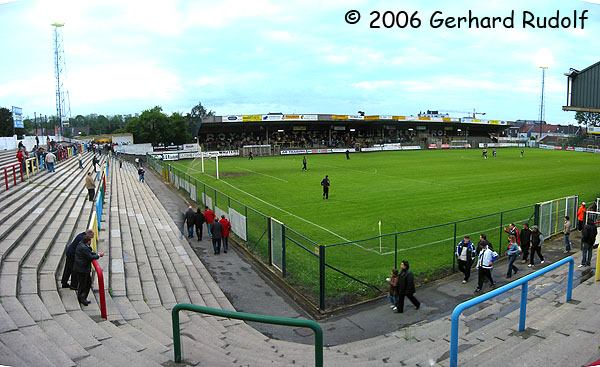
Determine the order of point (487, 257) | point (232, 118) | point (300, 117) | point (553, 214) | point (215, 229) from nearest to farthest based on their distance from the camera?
1. point (487, 257)
2. point (215, 229)
3. point (553, 214)
4. point (232, 118)
5. point (300, 117)

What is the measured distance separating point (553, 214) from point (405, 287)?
421 inches

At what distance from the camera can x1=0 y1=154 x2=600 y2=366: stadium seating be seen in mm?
5961

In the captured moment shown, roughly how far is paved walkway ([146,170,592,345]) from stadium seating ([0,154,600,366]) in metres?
0.43

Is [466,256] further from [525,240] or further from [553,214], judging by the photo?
[553,214]

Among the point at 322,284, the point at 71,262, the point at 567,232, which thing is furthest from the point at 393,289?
the point at 567,232

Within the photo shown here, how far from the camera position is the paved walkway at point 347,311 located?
9617 millimetres

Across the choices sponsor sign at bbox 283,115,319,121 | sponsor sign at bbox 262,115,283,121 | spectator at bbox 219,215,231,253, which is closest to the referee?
spectator at bbox 219,215,231,253

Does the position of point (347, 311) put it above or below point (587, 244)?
below

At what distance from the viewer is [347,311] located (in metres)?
10.8

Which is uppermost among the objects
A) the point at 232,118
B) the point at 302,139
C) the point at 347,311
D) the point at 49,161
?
the point at 232,118

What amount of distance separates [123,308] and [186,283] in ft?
11.1

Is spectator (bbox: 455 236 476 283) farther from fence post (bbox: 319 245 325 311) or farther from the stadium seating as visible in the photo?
fence post (bbox: 319 245 325 311)

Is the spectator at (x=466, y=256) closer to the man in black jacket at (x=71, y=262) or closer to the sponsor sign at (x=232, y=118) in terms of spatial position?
the man in black jacket at (x=71, y=262)

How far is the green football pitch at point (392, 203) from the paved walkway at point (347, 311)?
1204mm
